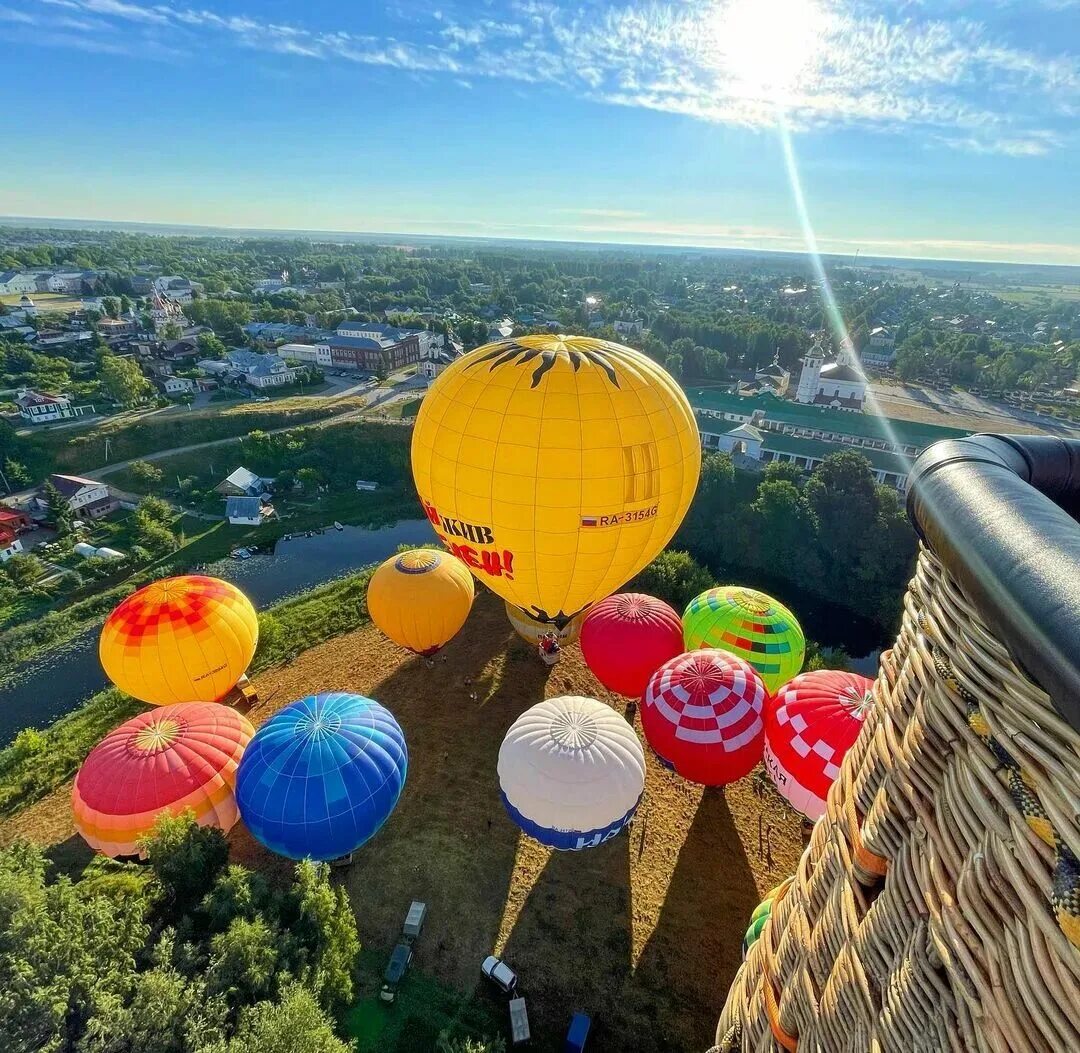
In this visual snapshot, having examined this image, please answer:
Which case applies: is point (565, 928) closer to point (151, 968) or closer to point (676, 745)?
point (676, 745)

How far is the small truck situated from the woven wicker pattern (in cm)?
908

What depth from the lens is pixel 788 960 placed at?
330cm

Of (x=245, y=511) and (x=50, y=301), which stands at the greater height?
(x=245, y=511)

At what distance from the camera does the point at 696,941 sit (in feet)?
34.3

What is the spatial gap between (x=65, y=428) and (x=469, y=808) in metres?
45.7

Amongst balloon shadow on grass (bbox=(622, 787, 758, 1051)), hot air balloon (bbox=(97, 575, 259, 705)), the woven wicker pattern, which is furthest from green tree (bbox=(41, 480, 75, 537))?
the woven wicker pattern

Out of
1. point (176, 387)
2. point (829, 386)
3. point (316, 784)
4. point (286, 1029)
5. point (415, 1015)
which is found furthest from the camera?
point (829, 386)

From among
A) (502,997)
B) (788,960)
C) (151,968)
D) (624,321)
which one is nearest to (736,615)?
(502,997)

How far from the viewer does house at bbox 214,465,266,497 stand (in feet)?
120

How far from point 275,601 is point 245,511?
1013cm

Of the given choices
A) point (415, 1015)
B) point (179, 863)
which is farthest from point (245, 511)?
point (415, 1015)

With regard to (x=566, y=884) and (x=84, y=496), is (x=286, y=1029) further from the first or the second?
(x=84, y=496)

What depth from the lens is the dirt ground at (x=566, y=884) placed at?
981 cm

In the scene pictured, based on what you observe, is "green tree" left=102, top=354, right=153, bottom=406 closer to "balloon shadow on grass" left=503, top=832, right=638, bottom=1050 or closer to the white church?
"balloon shadow on grass" left=503, top=832, right=638, bottom=1050
